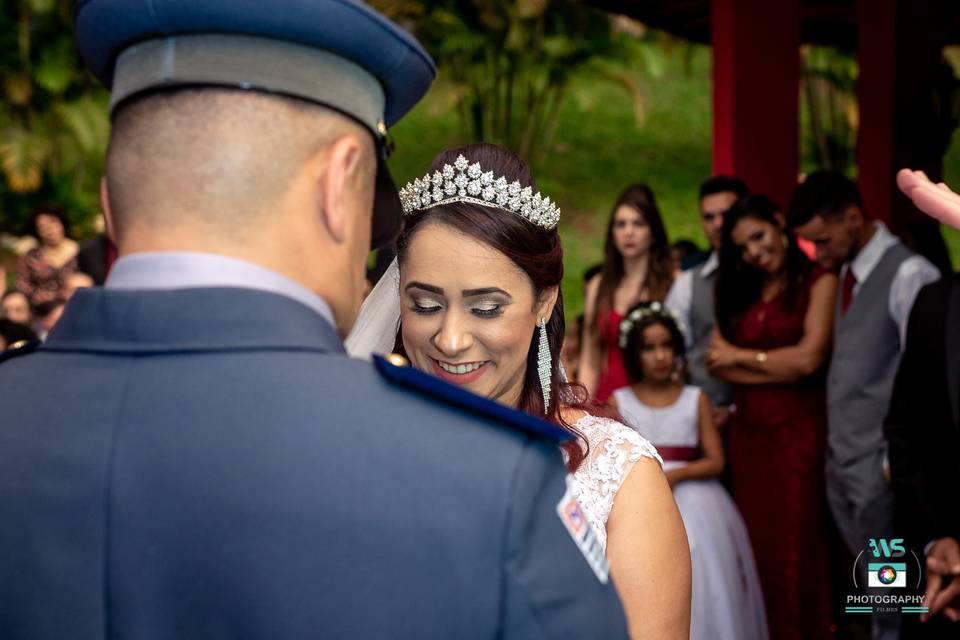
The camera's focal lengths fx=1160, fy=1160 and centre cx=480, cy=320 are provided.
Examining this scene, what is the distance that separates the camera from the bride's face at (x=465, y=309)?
98.5 inches

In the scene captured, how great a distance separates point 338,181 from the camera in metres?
1.22

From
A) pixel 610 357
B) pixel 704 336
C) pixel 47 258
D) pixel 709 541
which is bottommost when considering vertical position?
pixel 709 541

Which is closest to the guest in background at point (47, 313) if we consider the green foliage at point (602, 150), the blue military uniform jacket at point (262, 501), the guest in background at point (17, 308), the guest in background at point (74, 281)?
the guest in background at point (17, 308)

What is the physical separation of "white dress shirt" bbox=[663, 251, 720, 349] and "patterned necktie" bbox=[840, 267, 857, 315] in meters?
0.77

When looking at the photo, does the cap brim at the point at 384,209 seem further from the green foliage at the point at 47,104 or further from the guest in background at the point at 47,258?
the green foliage at the point at 47,104

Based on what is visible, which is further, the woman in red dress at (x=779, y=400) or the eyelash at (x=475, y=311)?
the woman in red dress at (x=779, y=400)

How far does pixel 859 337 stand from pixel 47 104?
1643 cm

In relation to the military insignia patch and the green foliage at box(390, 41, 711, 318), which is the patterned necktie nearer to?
the military insignia patch

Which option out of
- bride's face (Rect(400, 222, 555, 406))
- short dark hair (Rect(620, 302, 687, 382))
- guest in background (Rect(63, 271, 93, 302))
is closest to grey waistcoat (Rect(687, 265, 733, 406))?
short dark hair (Rect(620, 302, 687, 382))

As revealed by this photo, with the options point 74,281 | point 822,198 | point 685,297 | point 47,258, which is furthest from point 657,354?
point 47,258

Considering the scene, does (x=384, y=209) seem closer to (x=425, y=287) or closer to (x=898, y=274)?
(x=425, y=287)

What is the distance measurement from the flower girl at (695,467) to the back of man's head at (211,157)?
314 cm

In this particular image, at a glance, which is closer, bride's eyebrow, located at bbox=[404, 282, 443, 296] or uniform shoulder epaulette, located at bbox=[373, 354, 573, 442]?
uniform shoulder epaulette, located at bbox=[373, 354, 573, 442]

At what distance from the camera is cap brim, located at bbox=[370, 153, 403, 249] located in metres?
1.36
